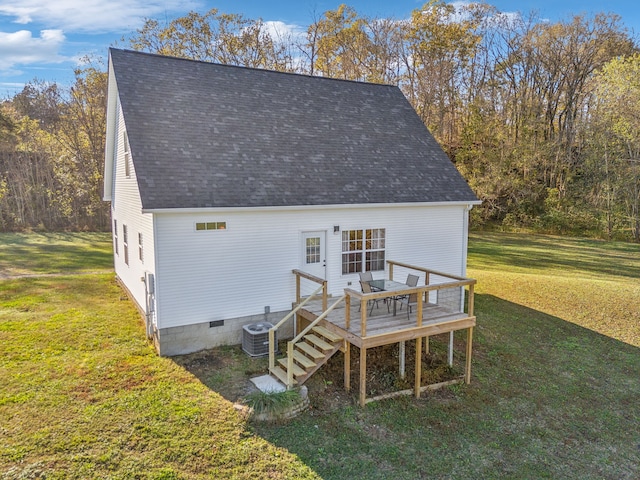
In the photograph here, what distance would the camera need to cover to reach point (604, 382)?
984cm

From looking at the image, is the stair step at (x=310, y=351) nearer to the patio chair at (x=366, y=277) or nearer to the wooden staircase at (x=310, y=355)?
the wooden staircase at (x=310, y=355)

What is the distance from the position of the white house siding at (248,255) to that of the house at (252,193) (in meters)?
0.03

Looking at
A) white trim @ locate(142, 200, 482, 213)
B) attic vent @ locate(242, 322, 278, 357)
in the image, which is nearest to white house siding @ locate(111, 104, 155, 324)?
white trim @ locate(142, 200, 482, 213)

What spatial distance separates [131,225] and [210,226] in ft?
12.6

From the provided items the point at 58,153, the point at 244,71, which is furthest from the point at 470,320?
the point at 58,153

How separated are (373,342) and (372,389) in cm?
122

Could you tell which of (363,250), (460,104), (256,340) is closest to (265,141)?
(363,250)

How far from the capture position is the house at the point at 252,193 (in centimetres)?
948

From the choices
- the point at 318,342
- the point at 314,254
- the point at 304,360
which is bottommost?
the point at 304,360

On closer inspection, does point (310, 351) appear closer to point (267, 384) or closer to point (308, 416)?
point (267, 384)

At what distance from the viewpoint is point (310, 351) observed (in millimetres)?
8656

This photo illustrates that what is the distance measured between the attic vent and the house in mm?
449

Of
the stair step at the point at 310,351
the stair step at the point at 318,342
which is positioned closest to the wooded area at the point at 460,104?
the stair step at the point at 318,342

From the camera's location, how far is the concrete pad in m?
7.98
